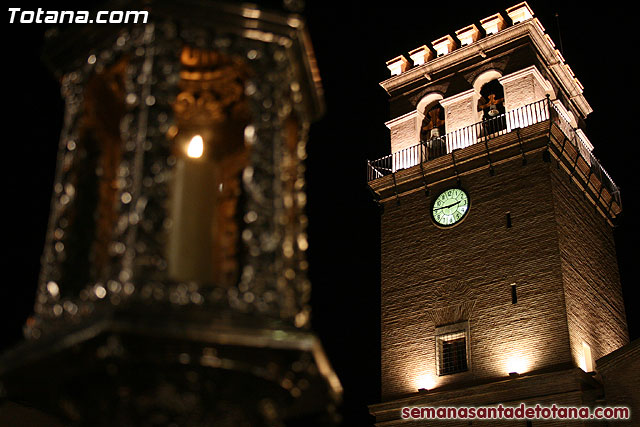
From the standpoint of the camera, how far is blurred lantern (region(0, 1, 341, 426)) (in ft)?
12.7

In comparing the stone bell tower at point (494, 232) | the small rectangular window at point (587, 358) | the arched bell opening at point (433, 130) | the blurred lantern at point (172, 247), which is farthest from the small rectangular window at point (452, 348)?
the blurred lantern at point (172, 247)

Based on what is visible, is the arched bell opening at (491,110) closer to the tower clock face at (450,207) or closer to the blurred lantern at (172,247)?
the tower clock face at (450,207)

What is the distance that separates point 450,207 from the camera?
2642 centimetres

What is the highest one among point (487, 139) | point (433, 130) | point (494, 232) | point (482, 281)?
point (433, 130)

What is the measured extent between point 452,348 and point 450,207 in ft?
14.4

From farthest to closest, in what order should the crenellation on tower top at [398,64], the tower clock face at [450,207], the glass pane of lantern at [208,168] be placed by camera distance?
the crenellation on tower top at [398,64]
the tower clock face at [450,207]
the glass pane of lantern at [208,168]

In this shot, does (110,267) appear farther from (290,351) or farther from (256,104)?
(256,104)

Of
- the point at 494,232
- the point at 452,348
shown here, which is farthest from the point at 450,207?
the point at 452,348

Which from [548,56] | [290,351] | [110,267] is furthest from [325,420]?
[548,56]

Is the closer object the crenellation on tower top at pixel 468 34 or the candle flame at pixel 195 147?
the candle flame at pixel 195 147

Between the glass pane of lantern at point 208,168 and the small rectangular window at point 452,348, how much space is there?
A: 19187 mm

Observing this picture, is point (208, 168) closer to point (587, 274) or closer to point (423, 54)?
point (587, 274)

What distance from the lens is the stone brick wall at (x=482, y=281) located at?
2325 centimetres

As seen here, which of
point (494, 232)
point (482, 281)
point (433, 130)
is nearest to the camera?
point (482, 281)
